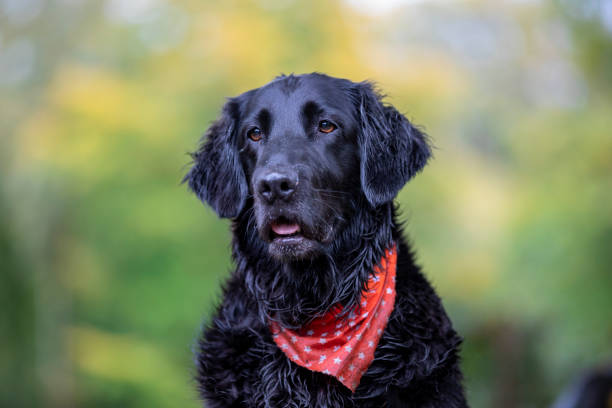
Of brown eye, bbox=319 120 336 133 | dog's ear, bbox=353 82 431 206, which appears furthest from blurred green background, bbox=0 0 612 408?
brown eye, bbox=319 120 336 133

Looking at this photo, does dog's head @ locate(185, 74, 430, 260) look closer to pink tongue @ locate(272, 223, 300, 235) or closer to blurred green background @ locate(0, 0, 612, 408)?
pink tongue @ locate(272, 223, 300, 235)

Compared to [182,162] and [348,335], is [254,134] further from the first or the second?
[182,162]

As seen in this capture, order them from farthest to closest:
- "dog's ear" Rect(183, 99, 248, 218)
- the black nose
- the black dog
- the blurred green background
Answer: the blurred green background → "dog's ear" Rect(183, 99, 248, 218) → the black dog → the black nose

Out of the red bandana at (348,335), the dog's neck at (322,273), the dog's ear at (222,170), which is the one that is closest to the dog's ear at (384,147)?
the dog's neck at (322,273)

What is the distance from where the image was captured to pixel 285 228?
11.2ft

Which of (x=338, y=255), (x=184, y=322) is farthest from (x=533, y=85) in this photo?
(x=338, y=255)

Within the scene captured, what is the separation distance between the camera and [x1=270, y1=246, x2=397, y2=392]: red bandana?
3285mm

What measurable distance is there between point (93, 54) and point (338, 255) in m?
12.6

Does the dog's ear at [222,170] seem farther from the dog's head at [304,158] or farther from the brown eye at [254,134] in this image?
the brown eye at [254,134]

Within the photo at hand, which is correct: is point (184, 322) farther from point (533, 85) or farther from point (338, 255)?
point (338, 255)

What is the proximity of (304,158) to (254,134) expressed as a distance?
475 millimetres

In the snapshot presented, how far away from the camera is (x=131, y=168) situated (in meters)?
13.2

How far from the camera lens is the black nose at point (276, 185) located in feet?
10.5

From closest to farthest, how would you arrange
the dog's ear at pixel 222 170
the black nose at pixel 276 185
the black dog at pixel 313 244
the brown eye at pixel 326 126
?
the black nose at pixel 276 185 → the black dog at pixel 313 244 → the brown eye at pixel 326 126 → the dog's ear at pixel 222 170
